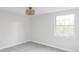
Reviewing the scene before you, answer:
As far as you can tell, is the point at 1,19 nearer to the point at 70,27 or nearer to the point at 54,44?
the point at 54,44

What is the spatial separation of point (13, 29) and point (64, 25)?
1914mm

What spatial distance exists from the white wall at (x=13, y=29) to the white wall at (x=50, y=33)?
1.25ft

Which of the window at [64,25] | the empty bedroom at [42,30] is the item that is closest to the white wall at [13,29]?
the empty bedroom at [42,30]

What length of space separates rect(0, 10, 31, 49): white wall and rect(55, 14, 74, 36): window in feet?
4.65

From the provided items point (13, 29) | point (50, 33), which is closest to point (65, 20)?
point (50, 33)

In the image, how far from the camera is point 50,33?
3000 millimetres

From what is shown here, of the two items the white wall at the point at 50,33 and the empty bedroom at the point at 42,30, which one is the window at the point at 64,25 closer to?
the empty bedroom at the point at 42,30

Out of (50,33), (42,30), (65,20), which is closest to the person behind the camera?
(65,20)

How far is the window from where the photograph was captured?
2.40 m

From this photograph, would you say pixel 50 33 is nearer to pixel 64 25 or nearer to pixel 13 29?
pixel 64 25

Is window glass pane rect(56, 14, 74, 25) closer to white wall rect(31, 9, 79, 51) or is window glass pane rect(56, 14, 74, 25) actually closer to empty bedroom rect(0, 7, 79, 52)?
empty bedroom rect(0, 7, 79, 52)

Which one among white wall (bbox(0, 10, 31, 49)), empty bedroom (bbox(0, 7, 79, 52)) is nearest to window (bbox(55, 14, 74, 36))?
empty bedroom (bbox(0, 7, 79, 52))

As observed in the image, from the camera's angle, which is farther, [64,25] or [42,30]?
[42,30]
